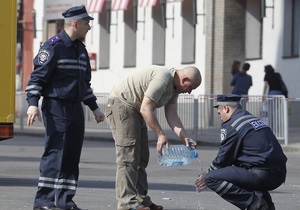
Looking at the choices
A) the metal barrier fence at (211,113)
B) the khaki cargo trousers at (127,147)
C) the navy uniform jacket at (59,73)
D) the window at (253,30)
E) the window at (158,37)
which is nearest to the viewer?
the navy uniform jacket at (59,73)

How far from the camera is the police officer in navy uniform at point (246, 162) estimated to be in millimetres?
10586

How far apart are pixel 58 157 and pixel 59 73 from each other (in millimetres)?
787

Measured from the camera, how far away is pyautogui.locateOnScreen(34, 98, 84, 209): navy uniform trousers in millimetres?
A: 11109

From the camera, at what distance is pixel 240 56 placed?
34.3 metres

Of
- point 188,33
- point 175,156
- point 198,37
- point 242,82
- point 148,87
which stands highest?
point 188,33

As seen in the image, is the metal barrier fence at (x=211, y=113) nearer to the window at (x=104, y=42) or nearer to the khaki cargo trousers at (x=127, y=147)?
the window at (x=104, y=42)

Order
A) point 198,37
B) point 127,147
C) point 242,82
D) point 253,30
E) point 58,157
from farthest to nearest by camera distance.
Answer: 1. point 198,37
2. point 253,30
3. point 242,82
4. point 127,147
5. point 58,157

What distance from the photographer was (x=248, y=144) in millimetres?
10586

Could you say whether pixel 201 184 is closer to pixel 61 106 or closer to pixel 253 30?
pixel 61 106

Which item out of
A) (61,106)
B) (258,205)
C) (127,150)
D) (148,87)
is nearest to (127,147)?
(127,150)

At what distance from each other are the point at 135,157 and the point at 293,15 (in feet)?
69.9

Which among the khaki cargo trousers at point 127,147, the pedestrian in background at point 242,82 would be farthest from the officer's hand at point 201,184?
the pedestrian in background at point 242,82

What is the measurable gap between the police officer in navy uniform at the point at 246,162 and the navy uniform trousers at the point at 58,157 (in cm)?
Answer: 133

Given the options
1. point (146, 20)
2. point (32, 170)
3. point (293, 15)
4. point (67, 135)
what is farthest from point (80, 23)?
point (146, 20)
